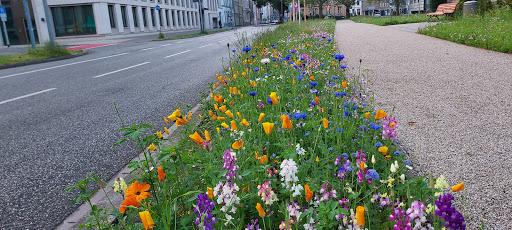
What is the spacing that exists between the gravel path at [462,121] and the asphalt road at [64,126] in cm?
271

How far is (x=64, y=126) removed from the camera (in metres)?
5.02

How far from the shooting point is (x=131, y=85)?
8188 millimetres

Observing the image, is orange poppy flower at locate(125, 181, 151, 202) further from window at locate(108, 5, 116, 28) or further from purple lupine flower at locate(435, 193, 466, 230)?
window at locate(108, 5, 116, 28)

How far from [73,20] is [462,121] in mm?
39656

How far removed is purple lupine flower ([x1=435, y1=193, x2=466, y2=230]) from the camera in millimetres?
1366

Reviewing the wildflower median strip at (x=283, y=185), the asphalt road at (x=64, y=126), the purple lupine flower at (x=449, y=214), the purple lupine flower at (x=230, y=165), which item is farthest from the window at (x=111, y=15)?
the purple lupine flower at (x=449, y=214)

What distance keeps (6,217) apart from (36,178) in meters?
0.69

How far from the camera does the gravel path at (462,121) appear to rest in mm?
2322

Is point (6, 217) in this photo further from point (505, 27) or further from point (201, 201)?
point (505, 27)

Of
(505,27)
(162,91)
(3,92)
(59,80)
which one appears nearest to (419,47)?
(505,27)

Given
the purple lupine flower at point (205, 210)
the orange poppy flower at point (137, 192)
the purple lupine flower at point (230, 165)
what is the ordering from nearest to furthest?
1. the purple lupine flower at point (205, 210)
2. the orange poppy flower at point (137, 192)
3. the purple lupine flower at point (230, 165)

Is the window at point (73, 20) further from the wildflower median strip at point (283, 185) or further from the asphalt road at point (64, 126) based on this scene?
the wildflower median strip at point (283, 185)

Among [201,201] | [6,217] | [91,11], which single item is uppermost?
[91,11]

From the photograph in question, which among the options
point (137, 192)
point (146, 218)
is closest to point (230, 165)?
point (137, 192)
